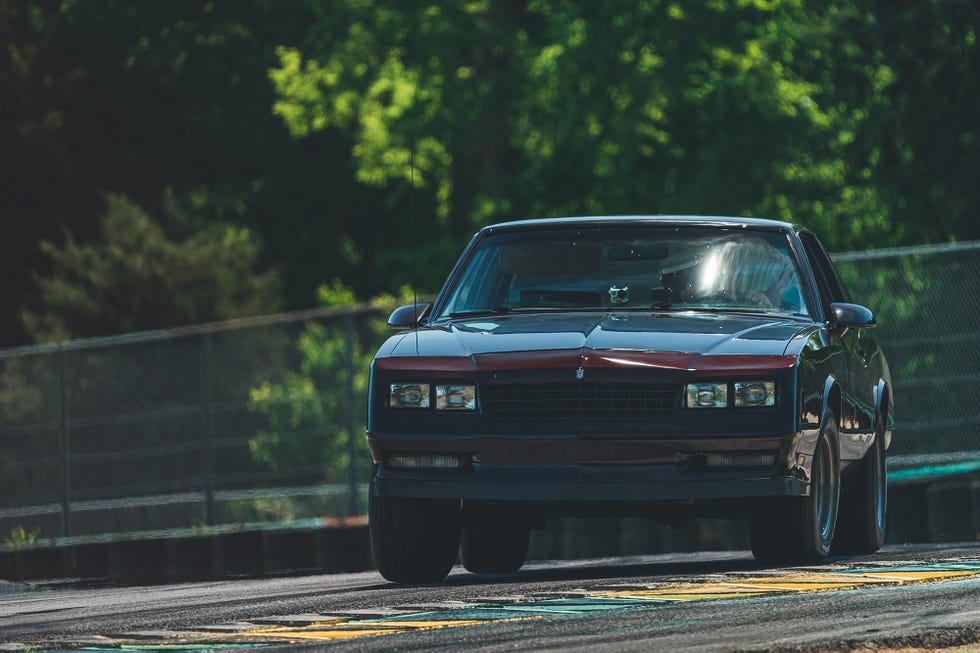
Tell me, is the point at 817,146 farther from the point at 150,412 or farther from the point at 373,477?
the point at 373,477

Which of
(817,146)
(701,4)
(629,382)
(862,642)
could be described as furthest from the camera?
(701,4)

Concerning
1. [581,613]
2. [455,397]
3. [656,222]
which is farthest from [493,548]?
[581,613]

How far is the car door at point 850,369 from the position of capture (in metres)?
12.1

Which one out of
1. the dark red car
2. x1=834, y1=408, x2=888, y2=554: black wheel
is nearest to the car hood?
the dark red car

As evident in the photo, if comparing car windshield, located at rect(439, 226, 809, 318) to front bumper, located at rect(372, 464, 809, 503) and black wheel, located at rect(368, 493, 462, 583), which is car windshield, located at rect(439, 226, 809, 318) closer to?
black wheel, located at rect(368, 493, 462, 583)

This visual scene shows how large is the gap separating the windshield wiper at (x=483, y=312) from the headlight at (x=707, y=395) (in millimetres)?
1535

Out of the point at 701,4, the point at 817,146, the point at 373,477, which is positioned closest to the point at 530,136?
the point at 701,4

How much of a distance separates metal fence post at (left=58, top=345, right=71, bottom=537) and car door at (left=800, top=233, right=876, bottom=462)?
852 centimetres

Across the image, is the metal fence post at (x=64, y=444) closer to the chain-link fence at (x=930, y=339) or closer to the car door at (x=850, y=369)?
the chain-link fence at (x=930, y=339)

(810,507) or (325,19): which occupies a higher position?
(325,19)

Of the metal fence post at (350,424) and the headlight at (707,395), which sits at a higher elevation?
the headlight at (707,395)

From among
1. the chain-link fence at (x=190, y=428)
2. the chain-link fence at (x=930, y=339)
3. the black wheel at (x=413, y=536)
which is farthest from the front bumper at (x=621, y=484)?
the chain-link fence at (x=190, y=428)

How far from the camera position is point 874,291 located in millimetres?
16906

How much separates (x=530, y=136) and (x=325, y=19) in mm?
4448
